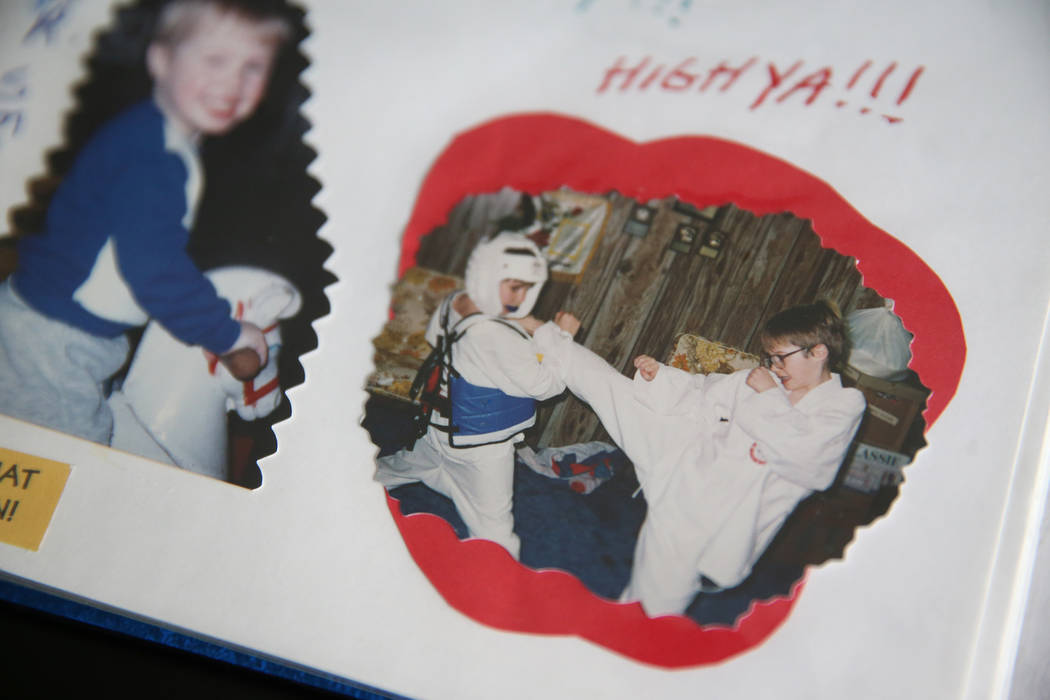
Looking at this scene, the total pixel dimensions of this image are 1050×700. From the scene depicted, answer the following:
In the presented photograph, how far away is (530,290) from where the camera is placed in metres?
0.67

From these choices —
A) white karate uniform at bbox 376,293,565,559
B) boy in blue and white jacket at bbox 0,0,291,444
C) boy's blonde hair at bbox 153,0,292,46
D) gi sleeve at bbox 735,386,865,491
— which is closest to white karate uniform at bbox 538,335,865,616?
gi sleeve at bbox 735,386,865,491

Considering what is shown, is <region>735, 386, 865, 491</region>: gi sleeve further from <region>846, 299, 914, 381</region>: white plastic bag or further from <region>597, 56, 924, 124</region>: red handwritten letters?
<region>597, 56, 924, 124</region>: red handwritten letters

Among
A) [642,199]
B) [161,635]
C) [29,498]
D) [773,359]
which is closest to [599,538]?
[773,359]

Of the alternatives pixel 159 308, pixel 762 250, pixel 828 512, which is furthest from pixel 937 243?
pixel 159 308

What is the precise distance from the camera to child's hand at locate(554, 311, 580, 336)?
0.67 metres

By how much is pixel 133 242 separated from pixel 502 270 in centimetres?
41

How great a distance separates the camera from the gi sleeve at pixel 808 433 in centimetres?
64

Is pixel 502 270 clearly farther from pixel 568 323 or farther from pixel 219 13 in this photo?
pixel 219 13

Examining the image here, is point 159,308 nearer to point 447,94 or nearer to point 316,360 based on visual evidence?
point 316,360

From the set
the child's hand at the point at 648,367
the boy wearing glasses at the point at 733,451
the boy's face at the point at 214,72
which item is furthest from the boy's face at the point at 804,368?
the boy's face at the point at 214,72

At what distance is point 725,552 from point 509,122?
512 millimetres

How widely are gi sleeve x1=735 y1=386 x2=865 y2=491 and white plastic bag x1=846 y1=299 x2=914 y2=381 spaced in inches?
A: 1.4

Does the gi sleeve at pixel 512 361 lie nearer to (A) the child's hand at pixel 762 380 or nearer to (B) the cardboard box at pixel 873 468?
(A) the child's hand at pixel 762 380

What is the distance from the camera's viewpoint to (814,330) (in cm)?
65
